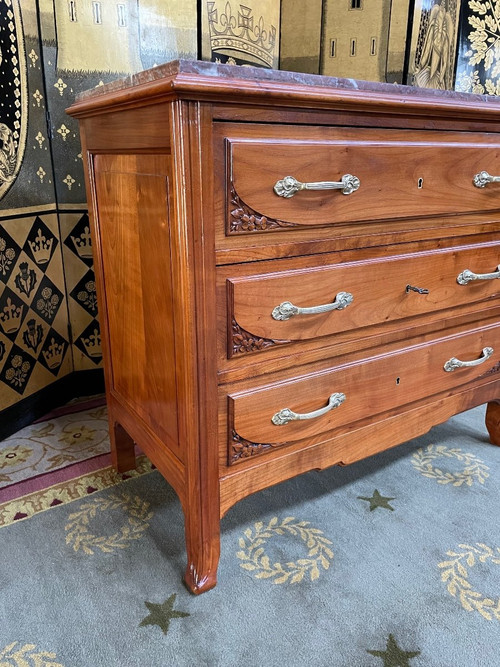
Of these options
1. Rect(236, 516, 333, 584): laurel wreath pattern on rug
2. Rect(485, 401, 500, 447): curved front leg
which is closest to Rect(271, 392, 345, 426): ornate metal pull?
Rect(236, 516, 333, 584): laurel wreath pattern on rug

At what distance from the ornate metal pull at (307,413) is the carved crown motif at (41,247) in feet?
Result: 3.26

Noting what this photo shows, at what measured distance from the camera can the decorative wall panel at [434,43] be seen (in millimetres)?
1528

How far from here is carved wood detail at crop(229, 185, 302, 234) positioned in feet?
2.70

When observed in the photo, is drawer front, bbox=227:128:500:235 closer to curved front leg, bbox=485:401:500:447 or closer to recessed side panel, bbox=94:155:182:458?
recessed side panel, bbox=94:155:182:458

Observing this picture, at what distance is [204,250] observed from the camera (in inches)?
31.9

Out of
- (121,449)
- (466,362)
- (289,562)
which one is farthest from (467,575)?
(121,449)

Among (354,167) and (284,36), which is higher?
(284,36)

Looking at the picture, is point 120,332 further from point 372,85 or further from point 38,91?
point 38,91

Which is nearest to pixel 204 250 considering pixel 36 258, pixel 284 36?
pixel 36 258

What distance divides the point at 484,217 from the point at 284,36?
96 centimetres

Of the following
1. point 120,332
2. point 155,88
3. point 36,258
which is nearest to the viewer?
point 155,88

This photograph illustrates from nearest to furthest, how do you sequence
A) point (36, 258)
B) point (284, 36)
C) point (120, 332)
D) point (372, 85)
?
point (372, 85) → point (120, 332) → point (36, 258) → point (284, 36)

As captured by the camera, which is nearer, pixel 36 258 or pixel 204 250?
pixel 204 250

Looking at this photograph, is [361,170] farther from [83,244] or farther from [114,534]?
[83,244]
